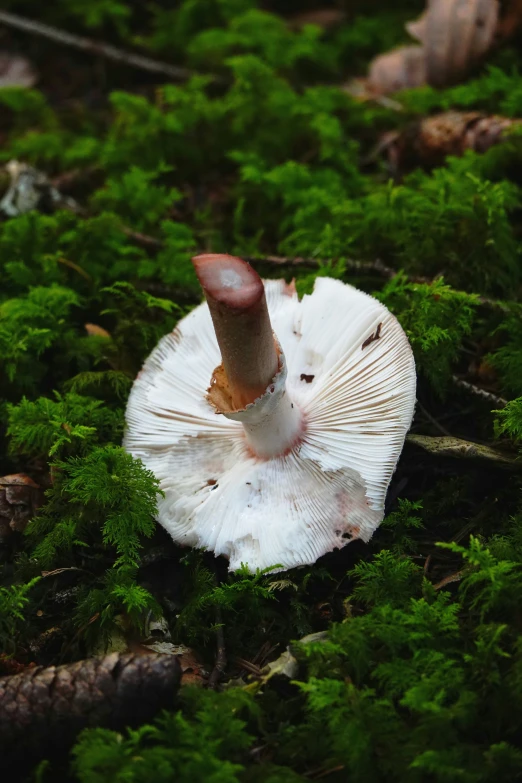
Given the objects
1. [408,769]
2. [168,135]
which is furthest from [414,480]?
[168,135]

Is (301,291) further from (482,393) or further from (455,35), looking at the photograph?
(455,35)

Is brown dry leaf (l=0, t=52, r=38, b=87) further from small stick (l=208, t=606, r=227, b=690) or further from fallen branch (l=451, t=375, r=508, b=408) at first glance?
A: small stick (l=208, t=606, r=227, b=690)

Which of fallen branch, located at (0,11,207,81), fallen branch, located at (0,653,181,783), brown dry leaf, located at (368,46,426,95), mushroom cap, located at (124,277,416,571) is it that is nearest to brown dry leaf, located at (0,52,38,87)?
fallen branch, located at (0,11,207,81)

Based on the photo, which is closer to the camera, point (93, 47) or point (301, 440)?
point (301, 440)

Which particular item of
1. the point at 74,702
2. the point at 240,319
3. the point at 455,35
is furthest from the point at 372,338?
the point at 455,35

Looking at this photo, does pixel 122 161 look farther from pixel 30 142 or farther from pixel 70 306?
pixel 70 306

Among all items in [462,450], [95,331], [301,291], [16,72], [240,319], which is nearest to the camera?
[240,319]
